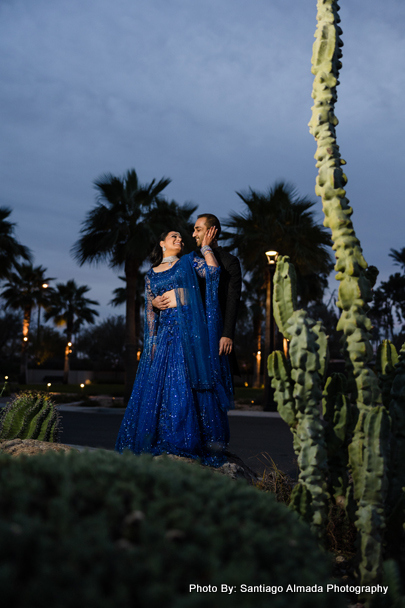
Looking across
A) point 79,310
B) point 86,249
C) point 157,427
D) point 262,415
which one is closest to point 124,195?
point 86,249

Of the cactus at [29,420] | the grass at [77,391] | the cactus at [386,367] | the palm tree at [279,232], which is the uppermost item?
the palm tree at [279,232]

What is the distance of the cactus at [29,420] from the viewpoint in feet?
16.1

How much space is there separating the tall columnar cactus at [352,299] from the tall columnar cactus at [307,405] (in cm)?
16

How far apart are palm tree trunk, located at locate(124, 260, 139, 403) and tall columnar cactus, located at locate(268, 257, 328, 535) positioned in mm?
14616

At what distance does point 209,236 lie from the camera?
14.5 ft

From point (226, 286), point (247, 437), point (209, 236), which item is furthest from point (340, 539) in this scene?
point (247, 437)

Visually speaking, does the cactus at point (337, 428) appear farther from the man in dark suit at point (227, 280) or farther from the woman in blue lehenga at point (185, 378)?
the man in dark suit at point (227, 280)

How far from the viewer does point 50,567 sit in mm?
941

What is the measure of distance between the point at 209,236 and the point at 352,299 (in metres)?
2.39

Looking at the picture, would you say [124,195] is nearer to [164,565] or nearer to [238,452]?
[238,452]

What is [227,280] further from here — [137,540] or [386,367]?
[137,540]

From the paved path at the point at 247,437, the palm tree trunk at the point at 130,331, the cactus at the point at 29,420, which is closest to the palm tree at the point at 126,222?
the palm tree trunk at the point at 130,331

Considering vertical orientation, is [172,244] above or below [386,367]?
above

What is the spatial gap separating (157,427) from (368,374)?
241 cm
